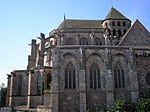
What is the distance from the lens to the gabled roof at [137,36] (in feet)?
82.5

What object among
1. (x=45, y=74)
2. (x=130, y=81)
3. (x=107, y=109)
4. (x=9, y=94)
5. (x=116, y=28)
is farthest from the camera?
(x=116, y=28)

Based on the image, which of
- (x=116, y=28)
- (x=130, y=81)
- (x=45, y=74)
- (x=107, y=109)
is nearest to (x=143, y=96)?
(x=130, y=81)

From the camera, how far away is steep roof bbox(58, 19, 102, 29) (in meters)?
33.1

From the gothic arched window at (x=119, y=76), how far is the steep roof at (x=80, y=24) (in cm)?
1282

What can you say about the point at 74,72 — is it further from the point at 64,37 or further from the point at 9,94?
the point at 9,94

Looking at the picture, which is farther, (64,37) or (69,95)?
(64,37)

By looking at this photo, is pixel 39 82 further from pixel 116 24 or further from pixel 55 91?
pixel 116 24

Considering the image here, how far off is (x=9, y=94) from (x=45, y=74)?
8.14 metres

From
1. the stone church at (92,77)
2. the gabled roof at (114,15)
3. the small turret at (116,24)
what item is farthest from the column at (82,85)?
the gabled roof at (114,15)

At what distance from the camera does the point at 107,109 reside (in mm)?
19750

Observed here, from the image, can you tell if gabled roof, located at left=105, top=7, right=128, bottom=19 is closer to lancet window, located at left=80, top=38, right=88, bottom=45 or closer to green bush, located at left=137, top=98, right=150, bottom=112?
lancet window, located at left=80, top=38, right=88, bottom=45

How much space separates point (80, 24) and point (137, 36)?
11109 millimetres

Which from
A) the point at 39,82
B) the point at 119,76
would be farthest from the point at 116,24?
the point at 39,82

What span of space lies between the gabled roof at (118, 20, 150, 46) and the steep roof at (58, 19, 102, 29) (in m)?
8.29
